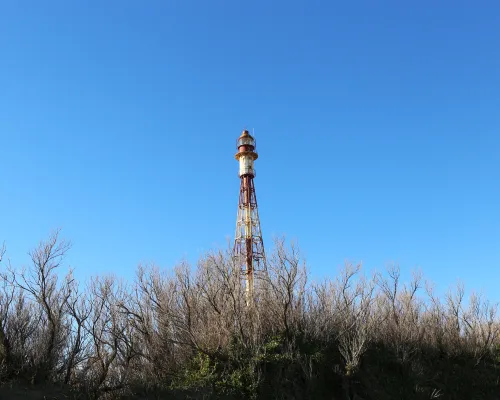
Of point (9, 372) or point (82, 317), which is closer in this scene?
point (9, 372)

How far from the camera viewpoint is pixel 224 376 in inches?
666

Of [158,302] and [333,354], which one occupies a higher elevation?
[158,302]

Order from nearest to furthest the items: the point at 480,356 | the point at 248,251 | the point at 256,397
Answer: the point at 256,397 < the point at 480,356 < the point at 248,251

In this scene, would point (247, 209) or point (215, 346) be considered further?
point (247, 209)

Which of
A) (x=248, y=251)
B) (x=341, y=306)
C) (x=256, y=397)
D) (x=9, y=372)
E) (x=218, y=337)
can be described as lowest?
(x=256, y=397)

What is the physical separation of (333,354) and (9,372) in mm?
12964

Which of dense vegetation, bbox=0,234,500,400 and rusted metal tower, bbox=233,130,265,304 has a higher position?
rusted metal tower, bbox=233,130,265,304

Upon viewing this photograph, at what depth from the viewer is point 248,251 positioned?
98.5 ft

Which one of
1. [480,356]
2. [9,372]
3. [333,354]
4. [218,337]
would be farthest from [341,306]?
[9,372]

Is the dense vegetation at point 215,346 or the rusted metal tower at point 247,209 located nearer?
the dense vegetation at point 215,346

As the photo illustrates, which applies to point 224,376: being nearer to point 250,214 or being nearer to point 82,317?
point 82,317

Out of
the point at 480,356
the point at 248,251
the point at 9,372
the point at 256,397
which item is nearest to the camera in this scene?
the point at 9,372

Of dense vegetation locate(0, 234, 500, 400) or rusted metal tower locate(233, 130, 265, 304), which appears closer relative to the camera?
dense vegetation locate(0, 234, 500, 400)

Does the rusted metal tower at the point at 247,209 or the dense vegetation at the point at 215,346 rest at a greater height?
the rusted metal tower at the point at 247,209
